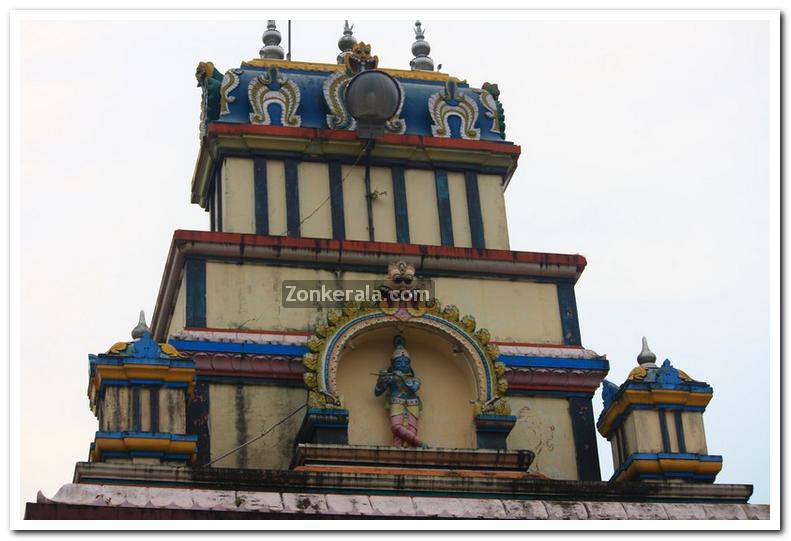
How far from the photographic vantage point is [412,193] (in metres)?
32.5

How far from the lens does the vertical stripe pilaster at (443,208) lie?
32.1 meters

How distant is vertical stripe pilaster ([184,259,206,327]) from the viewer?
29.4 m

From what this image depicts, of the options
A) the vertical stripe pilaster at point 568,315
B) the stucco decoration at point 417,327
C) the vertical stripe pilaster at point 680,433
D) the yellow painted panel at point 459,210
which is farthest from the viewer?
the yellow painted panel at point 459,210

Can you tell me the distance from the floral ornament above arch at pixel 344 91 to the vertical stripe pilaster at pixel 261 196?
1.29 m

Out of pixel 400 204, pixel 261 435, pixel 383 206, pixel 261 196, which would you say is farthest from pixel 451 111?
pixel 261 435

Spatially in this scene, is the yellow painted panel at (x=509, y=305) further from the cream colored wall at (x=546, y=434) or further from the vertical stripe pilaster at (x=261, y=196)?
the vertical stripe pilaster at (x=261, y=196)

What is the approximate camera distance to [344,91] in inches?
1287

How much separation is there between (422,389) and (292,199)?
445cm

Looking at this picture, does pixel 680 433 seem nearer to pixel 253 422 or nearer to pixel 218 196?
pixel 253 422

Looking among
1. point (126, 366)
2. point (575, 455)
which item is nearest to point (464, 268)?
point (575, 455)

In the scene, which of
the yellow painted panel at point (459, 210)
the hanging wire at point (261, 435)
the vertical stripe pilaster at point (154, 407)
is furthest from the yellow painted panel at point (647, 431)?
the vertical stripe pilaster at point (154, 407)

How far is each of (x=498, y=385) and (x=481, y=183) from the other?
526cm
